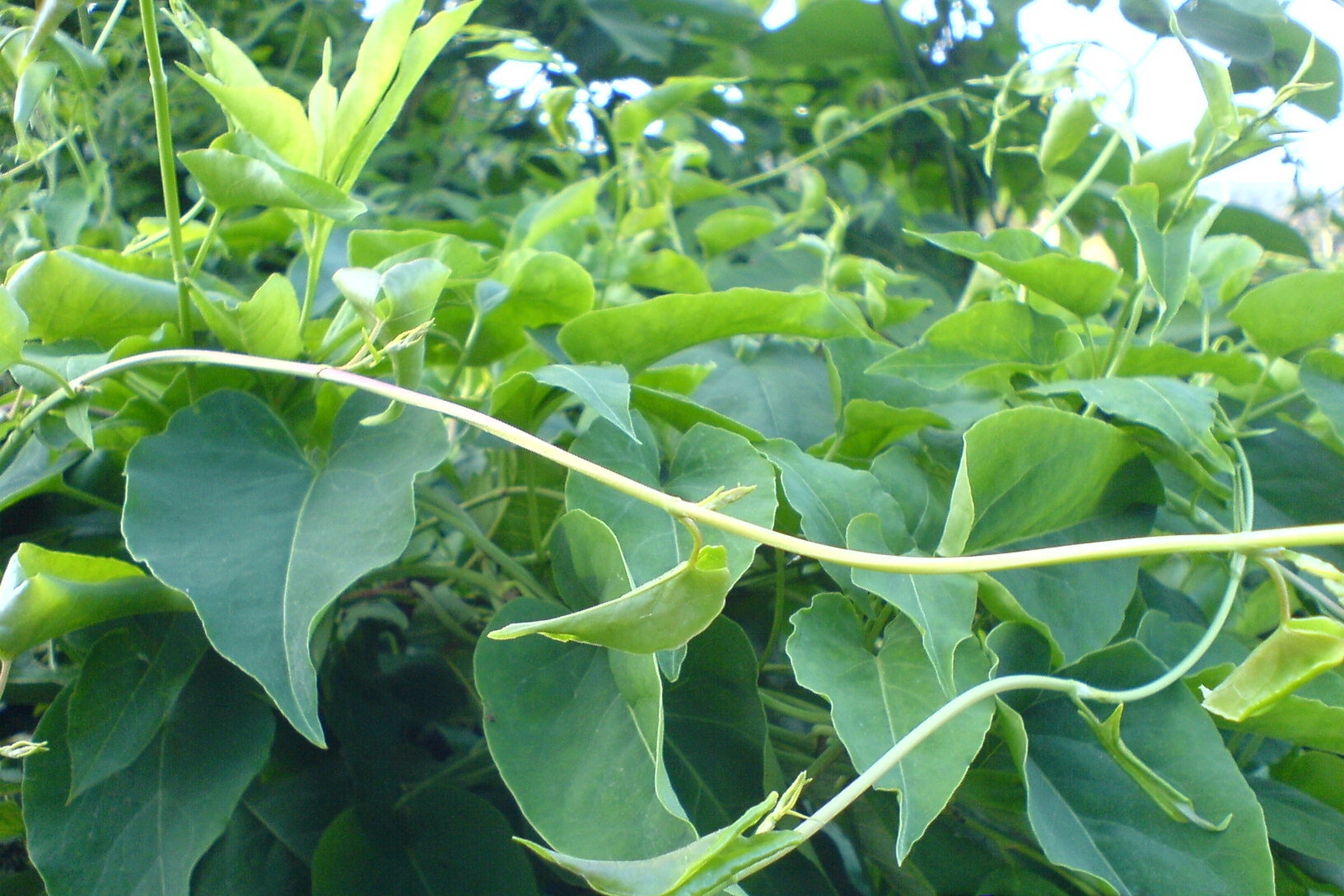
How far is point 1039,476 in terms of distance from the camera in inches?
12.6

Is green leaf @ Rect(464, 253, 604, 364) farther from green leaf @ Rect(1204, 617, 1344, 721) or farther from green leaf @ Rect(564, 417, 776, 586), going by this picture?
green leaf @ Rect(1204, 617, 1344, 721)

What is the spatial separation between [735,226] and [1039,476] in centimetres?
34

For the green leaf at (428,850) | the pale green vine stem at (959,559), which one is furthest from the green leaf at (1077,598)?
the green leaf at (428,850)

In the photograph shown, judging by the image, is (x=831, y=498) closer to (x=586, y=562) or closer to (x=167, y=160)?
(x=586, y=562)

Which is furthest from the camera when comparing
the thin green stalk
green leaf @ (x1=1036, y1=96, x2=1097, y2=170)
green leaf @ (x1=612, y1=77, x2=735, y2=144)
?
green leaf @ (x1=612, y1=77, x2=735, y2=144)

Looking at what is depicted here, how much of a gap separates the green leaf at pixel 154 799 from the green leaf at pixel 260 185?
0.17 m

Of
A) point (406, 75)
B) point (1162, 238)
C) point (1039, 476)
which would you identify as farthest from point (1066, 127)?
point (406, 75)

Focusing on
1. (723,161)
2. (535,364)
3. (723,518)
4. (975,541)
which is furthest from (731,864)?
(723,161)

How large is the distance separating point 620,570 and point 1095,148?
878mm

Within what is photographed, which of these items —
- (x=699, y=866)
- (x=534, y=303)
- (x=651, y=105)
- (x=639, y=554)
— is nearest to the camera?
(x=699, y=866)

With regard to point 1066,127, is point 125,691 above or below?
below

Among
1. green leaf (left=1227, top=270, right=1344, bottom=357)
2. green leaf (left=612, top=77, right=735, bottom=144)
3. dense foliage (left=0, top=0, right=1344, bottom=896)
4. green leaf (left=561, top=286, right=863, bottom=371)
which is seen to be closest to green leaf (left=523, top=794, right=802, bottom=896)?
dense foliage (left=0, top=0, right=1344, bottom=896)

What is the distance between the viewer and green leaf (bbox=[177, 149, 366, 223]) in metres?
0.30

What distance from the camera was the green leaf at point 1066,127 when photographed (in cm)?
40
